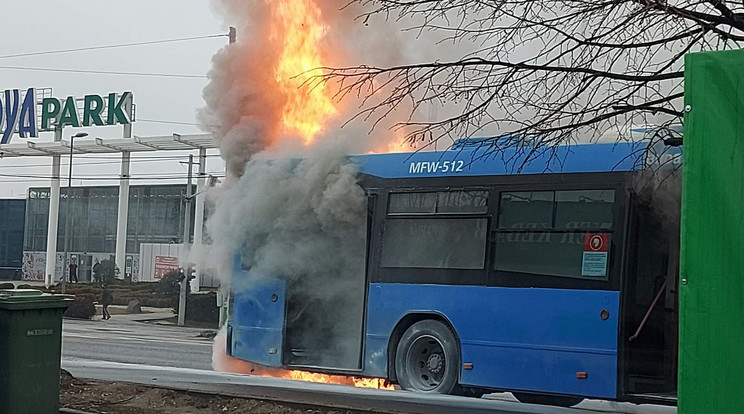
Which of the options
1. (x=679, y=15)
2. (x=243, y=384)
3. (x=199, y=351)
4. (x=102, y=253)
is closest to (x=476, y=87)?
(x=679, y=15)

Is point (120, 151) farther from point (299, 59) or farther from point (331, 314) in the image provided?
point (331, 314)

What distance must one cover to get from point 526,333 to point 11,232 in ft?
211

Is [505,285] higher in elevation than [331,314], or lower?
higher

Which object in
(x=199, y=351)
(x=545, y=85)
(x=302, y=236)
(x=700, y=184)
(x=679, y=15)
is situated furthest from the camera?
(x=199, y=351)

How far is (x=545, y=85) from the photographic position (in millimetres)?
7152

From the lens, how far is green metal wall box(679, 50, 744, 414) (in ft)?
11.9

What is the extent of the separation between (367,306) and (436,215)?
4.71ft

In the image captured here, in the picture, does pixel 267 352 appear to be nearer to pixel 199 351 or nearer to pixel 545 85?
pixel 545 85

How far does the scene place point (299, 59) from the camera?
1464 cm

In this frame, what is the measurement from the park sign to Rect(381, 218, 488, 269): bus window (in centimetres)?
3459

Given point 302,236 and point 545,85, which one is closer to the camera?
point 545,85

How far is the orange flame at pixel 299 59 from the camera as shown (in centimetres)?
1412

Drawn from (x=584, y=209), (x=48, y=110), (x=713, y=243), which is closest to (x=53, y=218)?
(x=48, y=110)

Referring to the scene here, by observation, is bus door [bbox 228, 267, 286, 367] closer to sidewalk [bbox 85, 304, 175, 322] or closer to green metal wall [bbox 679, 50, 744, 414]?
green metal wall [bbox 679, 50, 744, 414]
